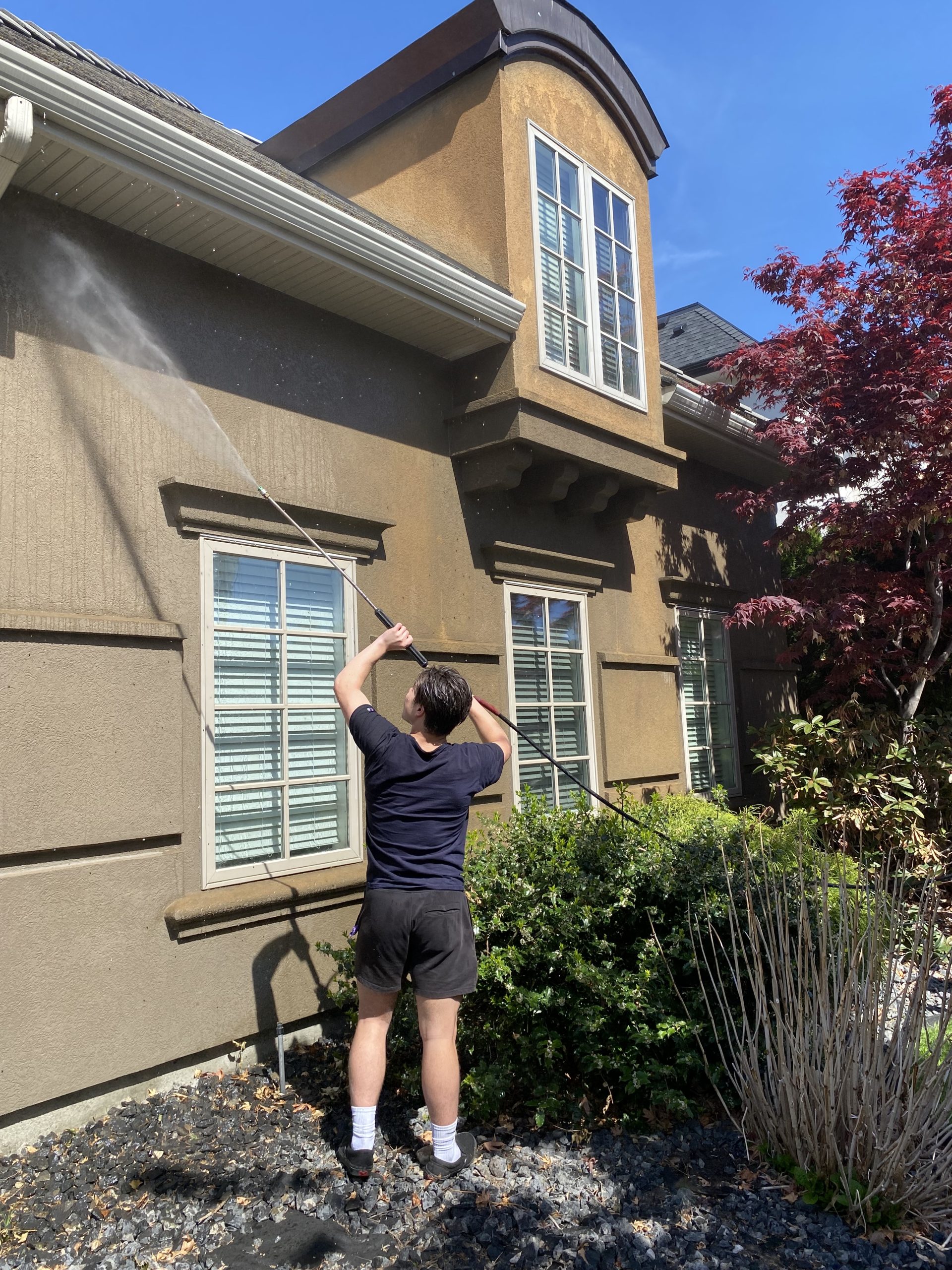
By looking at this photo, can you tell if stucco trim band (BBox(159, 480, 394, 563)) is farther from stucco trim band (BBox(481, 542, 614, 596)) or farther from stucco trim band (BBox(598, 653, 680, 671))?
stucco trim band (BBox(598, 653, 680, 671))

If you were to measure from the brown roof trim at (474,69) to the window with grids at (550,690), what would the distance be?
13.3 feet

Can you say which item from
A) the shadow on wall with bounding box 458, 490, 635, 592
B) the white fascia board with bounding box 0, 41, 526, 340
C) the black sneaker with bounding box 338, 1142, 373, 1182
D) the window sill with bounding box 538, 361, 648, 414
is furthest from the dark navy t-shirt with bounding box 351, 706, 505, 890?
the window sill with bounding box 538, 361, 648, 414

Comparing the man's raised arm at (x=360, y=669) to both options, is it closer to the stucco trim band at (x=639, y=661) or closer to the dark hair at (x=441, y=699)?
the dark hair at (x=441, y=699)

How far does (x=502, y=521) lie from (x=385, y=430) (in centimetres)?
122

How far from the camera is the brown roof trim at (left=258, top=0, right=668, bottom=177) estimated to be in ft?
22.2

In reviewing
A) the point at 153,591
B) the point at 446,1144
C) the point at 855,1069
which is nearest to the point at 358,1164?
the point at 446,1144

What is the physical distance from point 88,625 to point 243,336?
2018mm

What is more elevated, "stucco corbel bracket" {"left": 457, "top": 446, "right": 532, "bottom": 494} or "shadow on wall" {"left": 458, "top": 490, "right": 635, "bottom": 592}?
"stucco corbel bracket" {"left": 457, "top": 446, "right": 532, "bottom": 494}

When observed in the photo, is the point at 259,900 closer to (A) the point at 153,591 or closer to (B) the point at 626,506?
(A) the point at 153,591

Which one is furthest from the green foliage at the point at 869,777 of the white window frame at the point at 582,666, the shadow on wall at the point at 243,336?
the shadow on wall at the point at 243,336

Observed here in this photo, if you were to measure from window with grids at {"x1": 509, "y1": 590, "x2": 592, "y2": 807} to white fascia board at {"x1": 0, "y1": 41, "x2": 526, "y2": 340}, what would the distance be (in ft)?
7.27

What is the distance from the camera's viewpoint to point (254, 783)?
5.00 metres

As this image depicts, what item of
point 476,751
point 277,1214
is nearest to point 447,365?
point 476,751

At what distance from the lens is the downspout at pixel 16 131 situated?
3.85 m
